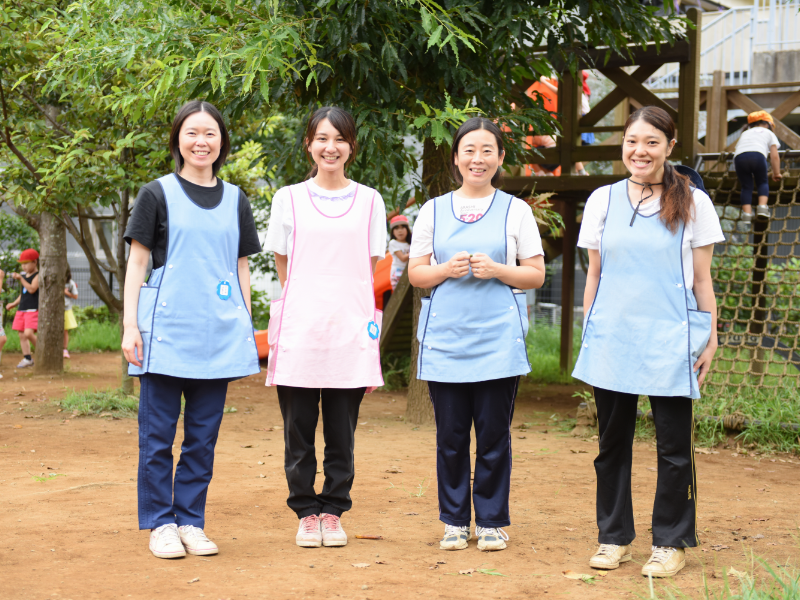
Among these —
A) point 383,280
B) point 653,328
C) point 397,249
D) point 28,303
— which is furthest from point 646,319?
point 28,303

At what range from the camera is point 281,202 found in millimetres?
3531

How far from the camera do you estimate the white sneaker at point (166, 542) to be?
10.8ft

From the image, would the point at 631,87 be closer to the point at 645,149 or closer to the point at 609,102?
the point at 609,102

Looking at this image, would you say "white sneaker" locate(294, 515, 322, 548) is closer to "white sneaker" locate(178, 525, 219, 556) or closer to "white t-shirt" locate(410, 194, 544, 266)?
"white sneaker" locate(178, 525, 219, 556)

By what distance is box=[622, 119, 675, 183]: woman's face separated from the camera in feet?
10.6

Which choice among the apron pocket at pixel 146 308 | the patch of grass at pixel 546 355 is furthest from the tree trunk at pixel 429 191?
the apron pocket at pixel 146 308

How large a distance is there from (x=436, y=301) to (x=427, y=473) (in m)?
2.08

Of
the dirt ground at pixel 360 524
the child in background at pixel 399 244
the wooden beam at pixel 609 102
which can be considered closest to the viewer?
the dirt ground at pixel 360 524

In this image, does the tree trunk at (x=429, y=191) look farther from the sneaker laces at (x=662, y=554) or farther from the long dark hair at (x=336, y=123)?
the sneaker laces at (x=662, y=554)

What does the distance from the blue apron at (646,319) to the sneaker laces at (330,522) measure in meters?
1.24

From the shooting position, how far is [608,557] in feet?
10.8

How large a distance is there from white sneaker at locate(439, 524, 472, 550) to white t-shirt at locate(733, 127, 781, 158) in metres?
6.14

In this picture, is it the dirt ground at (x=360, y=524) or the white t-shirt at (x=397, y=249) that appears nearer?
the dirt ground at (x=360, y=524)

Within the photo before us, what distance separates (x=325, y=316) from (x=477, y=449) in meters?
0.84
